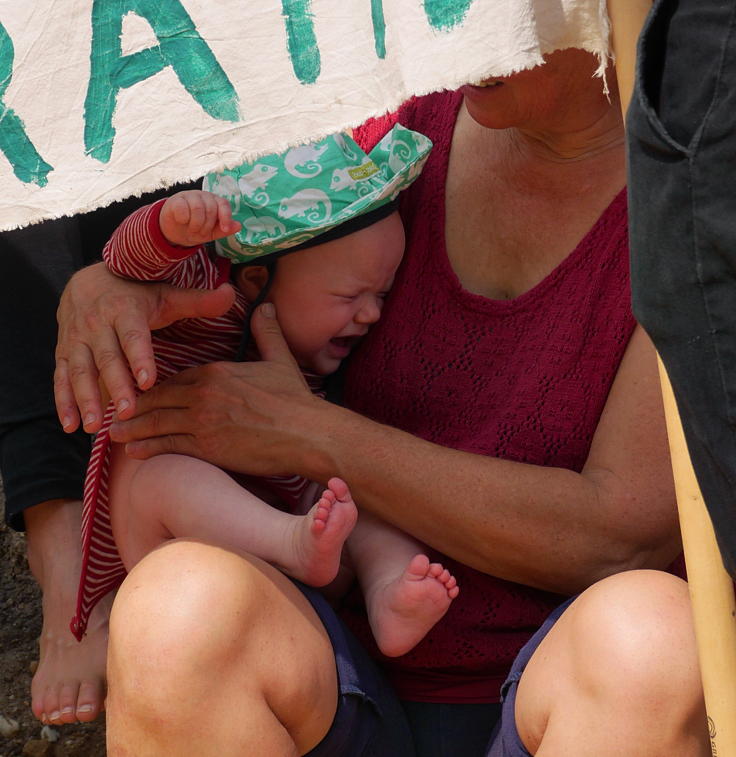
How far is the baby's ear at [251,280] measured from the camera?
1857mm

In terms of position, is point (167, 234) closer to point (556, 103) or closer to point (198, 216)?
point (198, 216)

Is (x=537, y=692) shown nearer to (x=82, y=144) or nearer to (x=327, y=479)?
(x=327, y=479)

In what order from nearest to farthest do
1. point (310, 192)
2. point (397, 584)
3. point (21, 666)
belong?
point (397, 584), point (310, 192), point (21, 666)

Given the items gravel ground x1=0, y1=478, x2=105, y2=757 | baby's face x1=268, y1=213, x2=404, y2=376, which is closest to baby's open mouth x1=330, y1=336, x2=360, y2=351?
baby's face x1=268, y1=213, x2=404, y2=376

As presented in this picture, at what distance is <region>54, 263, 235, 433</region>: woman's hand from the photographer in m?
1.55

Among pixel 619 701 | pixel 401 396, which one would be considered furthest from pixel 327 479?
pixel 619 701

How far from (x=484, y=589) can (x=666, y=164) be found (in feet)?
2.81

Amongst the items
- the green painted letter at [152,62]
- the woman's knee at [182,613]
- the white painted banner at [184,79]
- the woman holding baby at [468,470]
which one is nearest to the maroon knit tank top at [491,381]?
the woman holding baby at [468,470]

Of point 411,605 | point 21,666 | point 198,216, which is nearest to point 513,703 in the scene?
point 411,605

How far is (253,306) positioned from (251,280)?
0.05 metres

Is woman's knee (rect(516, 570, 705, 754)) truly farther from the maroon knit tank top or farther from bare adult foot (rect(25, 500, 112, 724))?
bare adult foot (rect(25, 500, 112, 724))

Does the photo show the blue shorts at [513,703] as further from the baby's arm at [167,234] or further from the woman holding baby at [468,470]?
the baby's arm at [167,234]

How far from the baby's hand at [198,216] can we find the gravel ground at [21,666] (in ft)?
4.12

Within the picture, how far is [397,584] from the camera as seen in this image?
1549 mm
